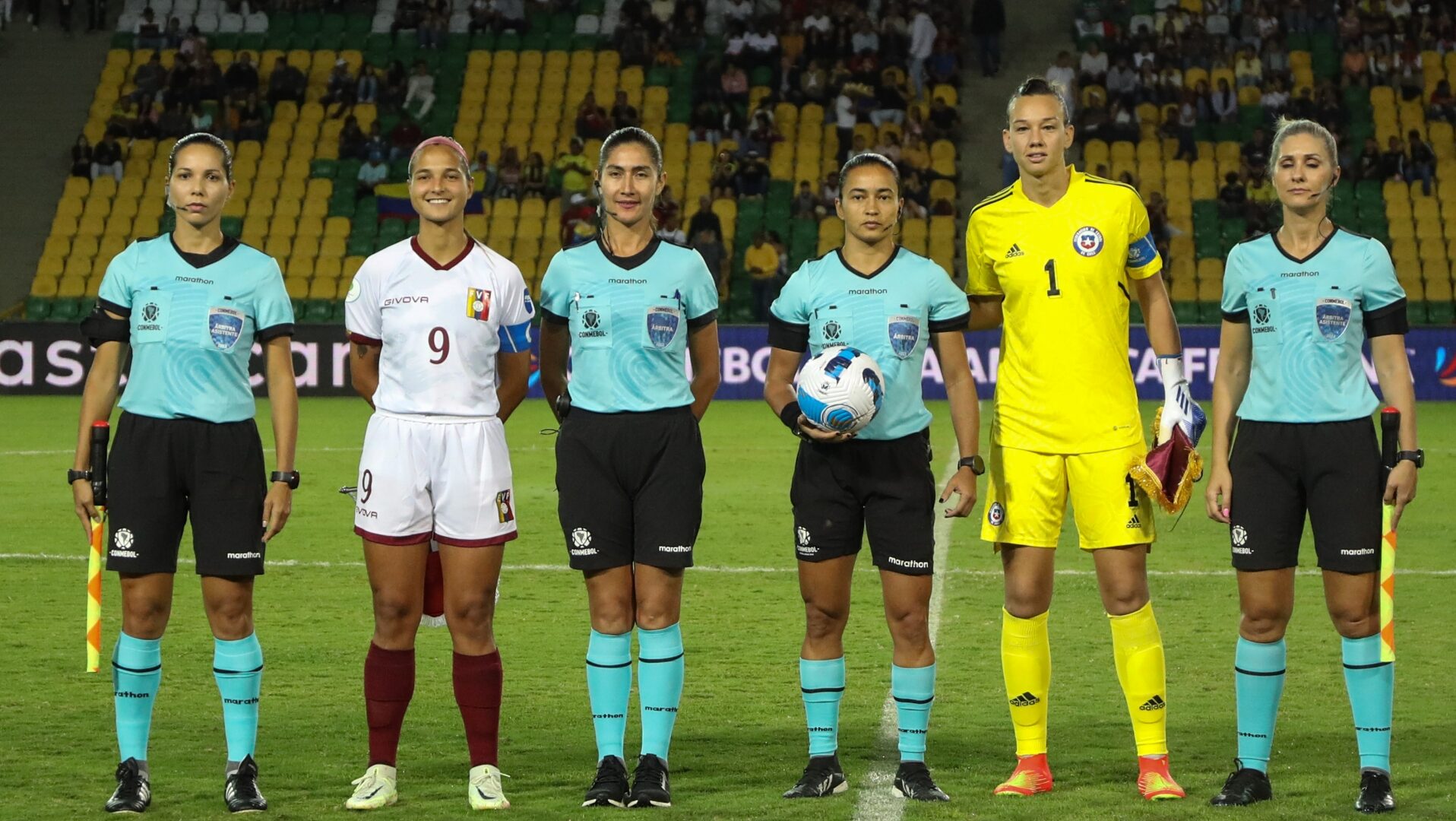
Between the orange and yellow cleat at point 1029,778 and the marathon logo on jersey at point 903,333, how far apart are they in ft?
4.44

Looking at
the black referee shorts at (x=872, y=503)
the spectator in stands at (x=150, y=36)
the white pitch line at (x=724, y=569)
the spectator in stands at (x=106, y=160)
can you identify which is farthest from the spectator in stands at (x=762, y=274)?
the black referee shorts at (x=872, y=503)

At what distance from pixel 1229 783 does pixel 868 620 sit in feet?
11.8

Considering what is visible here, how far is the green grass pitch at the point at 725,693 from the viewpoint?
589 centimetres

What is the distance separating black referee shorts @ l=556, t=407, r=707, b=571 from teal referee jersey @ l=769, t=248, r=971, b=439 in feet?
1.88

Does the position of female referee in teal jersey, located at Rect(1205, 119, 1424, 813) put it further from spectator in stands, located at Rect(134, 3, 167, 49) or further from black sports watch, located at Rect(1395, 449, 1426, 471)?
spectator in stands, located at Rect(134, 3, 167, 49)

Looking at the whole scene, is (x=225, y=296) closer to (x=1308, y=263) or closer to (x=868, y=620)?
(x=1308, y=263)

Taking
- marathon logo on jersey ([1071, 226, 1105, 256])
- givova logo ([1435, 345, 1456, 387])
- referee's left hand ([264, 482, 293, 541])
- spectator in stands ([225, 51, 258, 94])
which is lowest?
referee's left hand ([264, 482, 293, 541])

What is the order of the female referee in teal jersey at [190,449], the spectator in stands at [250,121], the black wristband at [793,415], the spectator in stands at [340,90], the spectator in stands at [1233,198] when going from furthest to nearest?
the spectator in stands at [340,90] < the spectator in stands at [250,121] < the spectator in stands at [1233,198] < the black wristband at [793,415] < the female referee in teal jersey at [190,449]

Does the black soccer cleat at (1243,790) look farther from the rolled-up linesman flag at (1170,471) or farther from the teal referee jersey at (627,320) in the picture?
the teal referee jersey at (627,320)

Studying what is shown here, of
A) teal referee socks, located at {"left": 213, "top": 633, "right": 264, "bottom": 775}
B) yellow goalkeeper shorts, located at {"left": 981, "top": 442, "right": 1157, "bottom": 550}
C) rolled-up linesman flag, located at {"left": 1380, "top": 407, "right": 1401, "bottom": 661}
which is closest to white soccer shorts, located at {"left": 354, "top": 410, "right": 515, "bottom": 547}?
teal referee socks, located at {"left": 213, "top": 633, "right": 264, "bottom": 775}

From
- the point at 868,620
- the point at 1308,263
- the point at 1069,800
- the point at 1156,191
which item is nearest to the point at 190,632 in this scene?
the point at 868,620

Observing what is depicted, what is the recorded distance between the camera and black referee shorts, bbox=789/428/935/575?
592cm

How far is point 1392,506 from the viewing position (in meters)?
5.76

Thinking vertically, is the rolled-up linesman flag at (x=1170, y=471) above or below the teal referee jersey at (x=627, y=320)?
below
